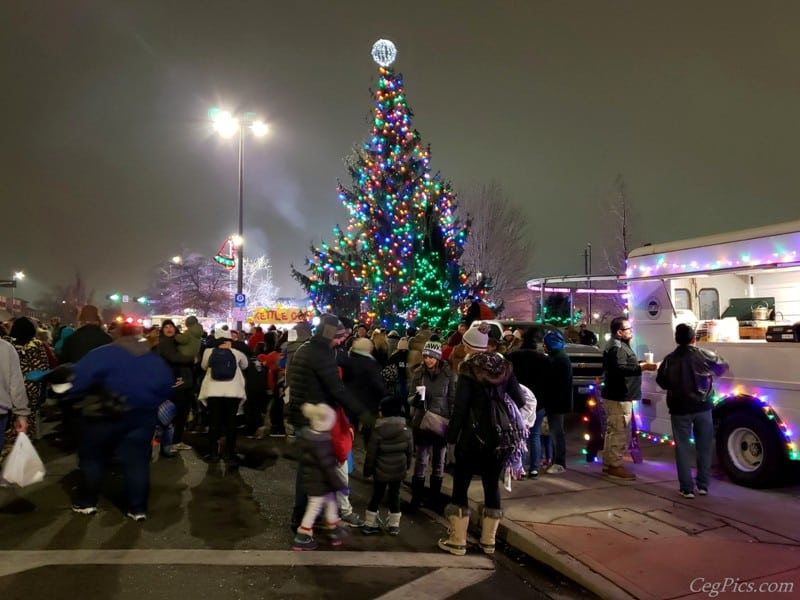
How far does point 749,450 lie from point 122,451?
6.71 m

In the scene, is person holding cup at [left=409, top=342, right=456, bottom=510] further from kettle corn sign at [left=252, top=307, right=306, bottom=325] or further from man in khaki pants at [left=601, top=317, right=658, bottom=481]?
kettle corn sign at [left=252, top=307, right=306, bottom=325]

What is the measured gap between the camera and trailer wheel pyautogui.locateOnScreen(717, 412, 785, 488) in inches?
265

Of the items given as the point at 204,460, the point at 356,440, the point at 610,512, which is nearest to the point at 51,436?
the point at 204,460

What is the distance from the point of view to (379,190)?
24047 millimetres

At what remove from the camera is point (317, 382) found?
206 inches

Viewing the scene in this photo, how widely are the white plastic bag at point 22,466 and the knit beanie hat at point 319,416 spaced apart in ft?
9.07

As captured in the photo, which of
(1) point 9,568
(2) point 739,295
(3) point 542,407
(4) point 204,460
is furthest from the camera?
(2) point 739,295

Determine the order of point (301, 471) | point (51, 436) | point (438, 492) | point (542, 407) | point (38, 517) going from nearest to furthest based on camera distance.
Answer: point (301, 471) < point (38, 517) < point (438, 492) < point (542, 407) < point (51, 436)

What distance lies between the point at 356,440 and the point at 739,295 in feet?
21.1

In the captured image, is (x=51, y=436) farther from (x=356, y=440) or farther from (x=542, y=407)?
(x=542, y=407)

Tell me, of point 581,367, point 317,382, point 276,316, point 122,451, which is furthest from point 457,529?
point 276,316

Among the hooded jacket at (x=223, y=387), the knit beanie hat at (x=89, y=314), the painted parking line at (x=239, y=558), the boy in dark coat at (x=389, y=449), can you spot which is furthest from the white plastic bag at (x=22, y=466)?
the boy in dark coat at (x=389, y=449)

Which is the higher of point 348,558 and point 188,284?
point 188,284

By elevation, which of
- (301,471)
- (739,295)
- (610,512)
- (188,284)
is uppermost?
(188,284)
